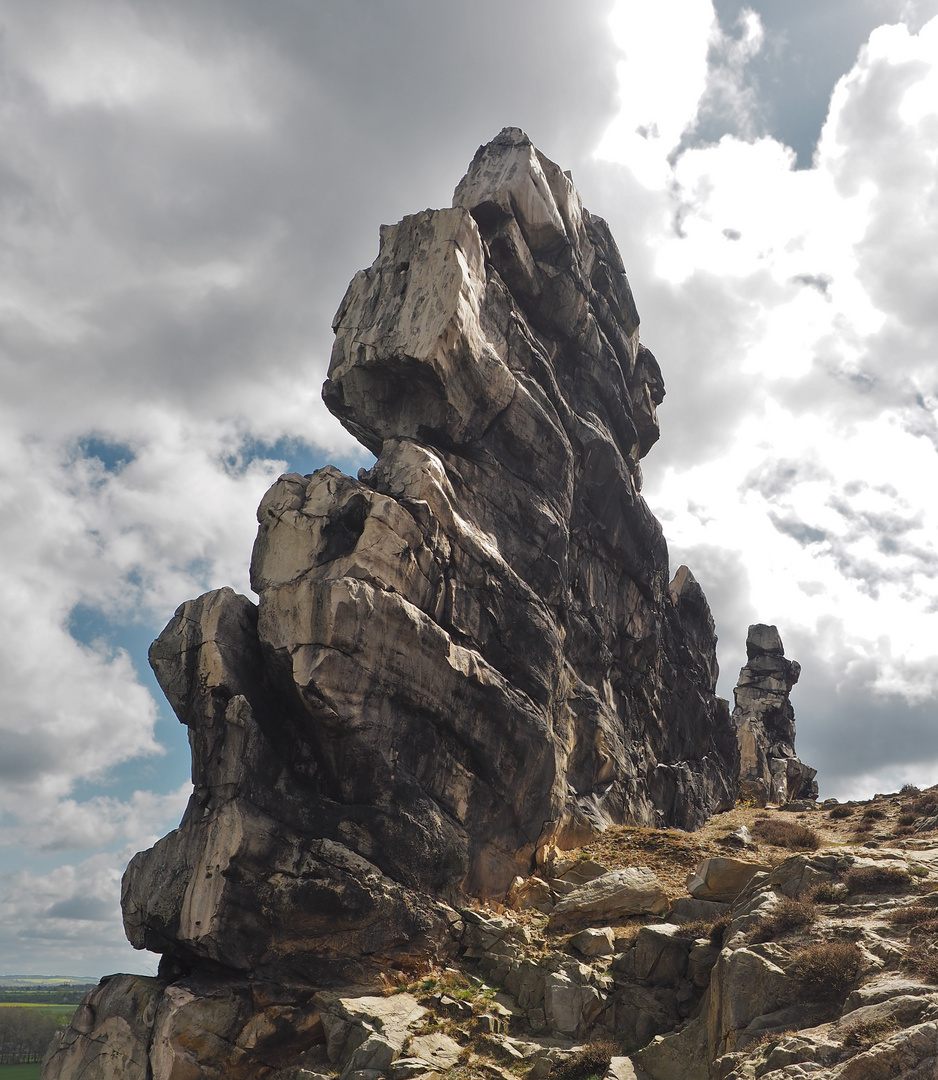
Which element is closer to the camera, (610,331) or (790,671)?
(610,331)

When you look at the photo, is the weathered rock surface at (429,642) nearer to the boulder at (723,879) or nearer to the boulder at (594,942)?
the boulder at (594,942)

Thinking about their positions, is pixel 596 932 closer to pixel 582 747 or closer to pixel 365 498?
pixel 582 747

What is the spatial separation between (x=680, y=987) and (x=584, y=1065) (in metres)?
4.71

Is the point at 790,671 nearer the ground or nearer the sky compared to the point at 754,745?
nearer the sky

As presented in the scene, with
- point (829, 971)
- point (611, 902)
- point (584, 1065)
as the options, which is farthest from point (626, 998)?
point (829, 971)

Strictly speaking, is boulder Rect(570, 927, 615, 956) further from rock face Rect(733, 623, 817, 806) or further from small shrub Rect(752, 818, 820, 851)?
rock face Rect(733, 623, 817, 806)

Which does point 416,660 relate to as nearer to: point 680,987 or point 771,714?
point 680,987

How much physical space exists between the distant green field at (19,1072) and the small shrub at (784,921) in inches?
3867

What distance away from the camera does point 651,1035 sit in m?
26.2

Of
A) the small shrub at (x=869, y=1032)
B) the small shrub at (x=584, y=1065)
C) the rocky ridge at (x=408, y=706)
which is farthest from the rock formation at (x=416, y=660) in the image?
the small shrub at (x=869, y=1032)

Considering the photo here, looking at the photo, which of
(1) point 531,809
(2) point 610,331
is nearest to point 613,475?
(2) point 610,331

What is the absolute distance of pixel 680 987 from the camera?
27.5 m

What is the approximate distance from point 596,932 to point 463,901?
5632mm

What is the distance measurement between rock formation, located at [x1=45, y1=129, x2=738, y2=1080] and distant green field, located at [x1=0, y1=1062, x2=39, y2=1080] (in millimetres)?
85200
